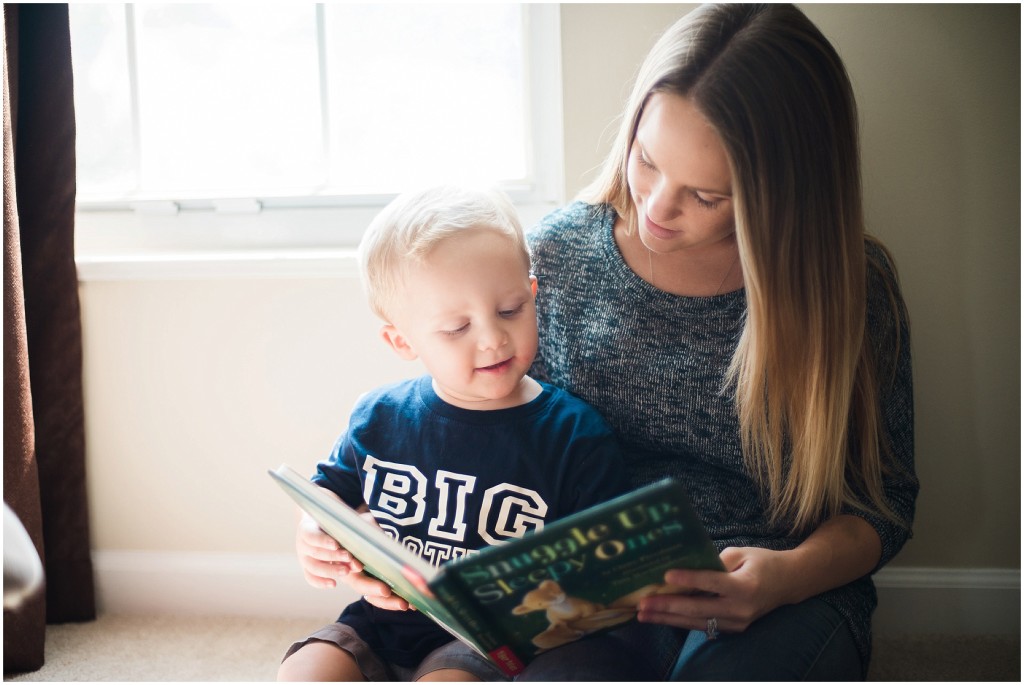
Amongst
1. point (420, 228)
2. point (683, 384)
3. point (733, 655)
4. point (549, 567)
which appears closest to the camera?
point (549, 567)

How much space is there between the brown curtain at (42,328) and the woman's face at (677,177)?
101 cm

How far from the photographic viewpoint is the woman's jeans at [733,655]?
91cm

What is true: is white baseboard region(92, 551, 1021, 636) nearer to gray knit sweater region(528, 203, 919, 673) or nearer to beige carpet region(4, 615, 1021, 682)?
beige carpet region(4, 615, 1021, 682)

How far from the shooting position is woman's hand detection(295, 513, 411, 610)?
100cm

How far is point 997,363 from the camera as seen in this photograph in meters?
1.42

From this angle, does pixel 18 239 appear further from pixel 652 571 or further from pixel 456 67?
pixel 652 571

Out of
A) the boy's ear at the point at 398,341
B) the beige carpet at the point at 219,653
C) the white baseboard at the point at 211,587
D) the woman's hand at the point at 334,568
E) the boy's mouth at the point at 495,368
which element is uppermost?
the boy's ear at the point at 398,341

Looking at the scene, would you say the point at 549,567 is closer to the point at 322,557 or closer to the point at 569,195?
the point at 322,557

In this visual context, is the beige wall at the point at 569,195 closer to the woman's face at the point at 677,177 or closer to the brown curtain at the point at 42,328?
the brown curtain at the point at 42,328

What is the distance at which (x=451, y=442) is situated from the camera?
105 cm

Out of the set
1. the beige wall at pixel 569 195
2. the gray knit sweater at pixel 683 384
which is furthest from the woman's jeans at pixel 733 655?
the beige wall at pixel 569 195

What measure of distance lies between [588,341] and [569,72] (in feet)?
1.65

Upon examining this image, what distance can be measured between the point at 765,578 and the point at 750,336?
29 centimetres

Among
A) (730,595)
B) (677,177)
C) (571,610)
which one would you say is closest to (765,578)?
(730,595)
